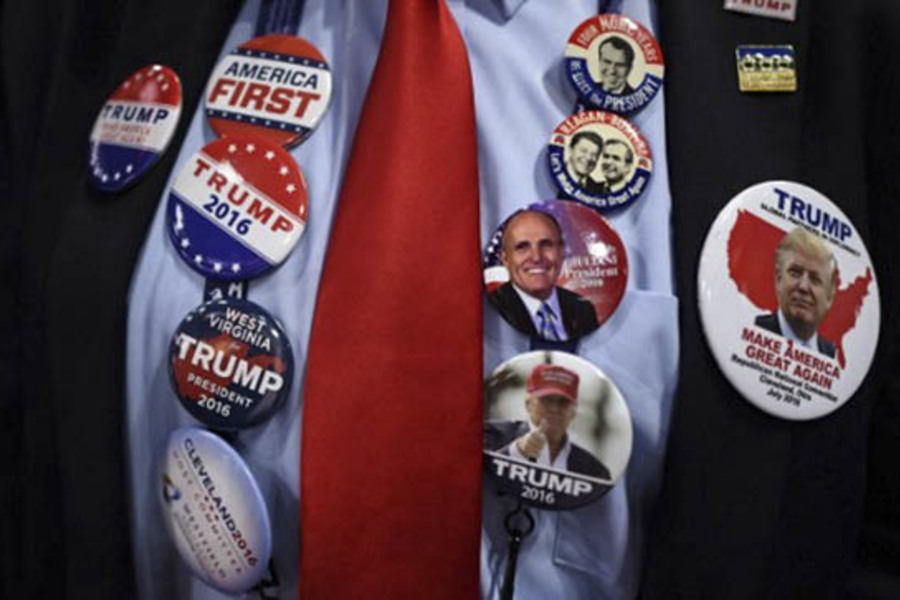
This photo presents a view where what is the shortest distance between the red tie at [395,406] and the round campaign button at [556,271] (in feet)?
0.12

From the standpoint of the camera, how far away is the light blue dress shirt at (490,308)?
62cm

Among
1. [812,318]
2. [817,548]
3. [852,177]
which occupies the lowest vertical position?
[817,548]

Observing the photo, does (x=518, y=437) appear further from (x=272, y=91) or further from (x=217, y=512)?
(x=272, y=91)

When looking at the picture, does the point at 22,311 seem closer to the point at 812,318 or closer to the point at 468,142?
the point at 468,142

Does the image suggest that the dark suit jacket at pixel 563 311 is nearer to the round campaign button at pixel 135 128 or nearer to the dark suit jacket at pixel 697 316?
the dark suit jacket at pixel 697 316

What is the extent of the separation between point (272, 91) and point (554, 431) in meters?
0.40

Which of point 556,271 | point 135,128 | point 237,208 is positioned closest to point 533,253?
point 556,271

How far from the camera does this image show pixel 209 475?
621 millimetres

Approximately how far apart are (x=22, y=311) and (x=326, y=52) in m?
0.43

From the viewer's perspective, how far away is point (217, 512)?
62 centimetres

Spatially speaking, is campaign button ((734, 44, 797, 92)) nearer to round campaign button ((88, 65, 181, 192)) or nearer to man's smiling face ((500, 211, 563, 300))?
man's smiling face ((500, 211, 563, 300))

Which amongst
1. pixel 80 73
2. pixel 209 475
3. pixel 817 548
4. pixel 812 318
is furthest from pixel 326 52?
pixel 817 548

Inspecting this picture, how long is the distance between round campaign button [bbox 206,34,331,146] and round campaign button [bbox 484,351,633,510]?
0.30m

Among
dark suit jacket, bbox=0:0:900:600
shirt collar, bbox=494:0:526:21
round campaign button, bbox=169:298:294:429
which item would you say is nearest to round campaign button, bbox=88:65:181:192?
dark suit jacket, bbox=0:0:900:600
